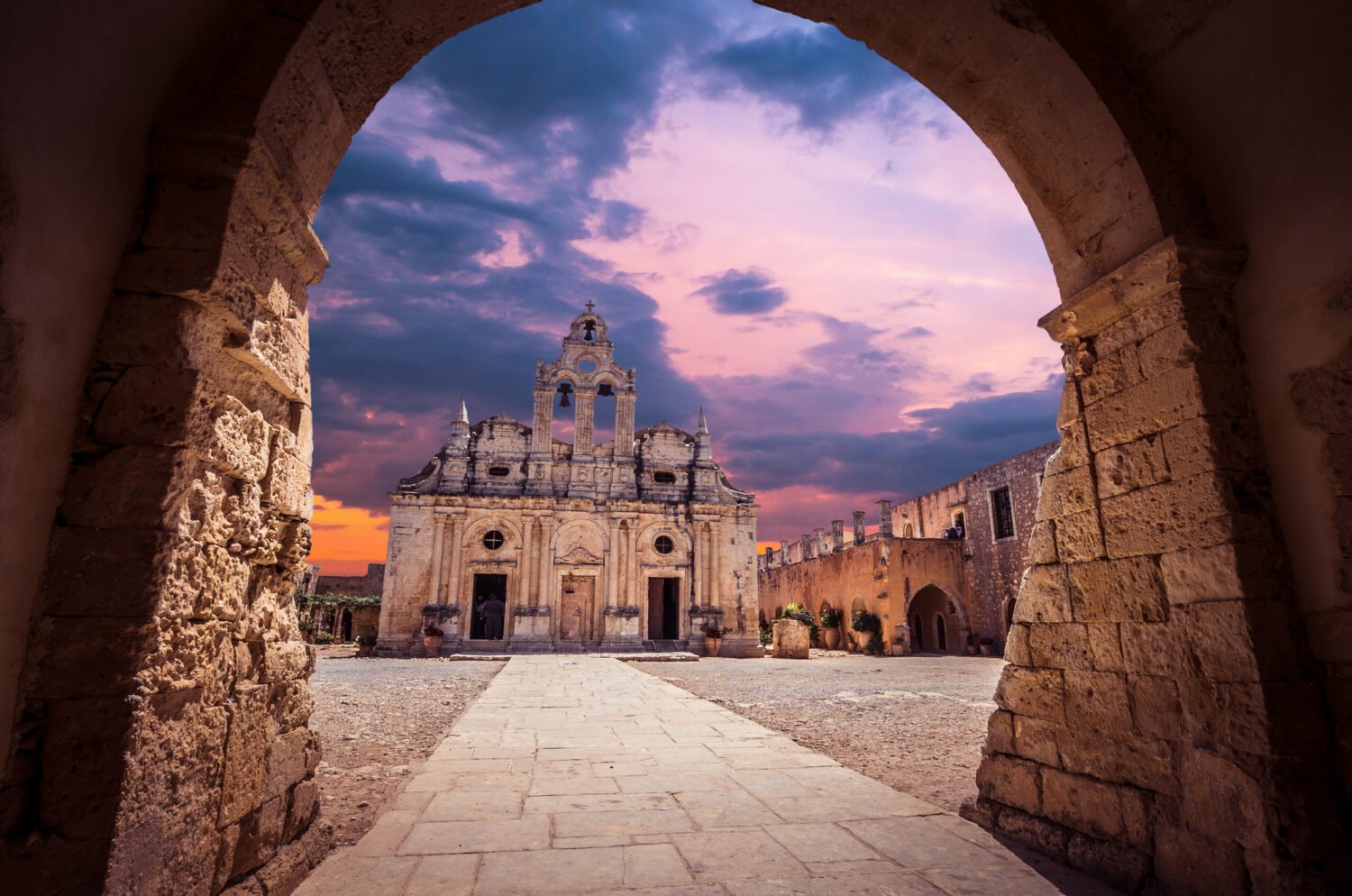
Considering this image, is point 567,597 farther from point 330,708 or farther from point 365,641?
point 330,708

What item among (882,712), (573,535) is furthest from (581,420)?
(882,712)

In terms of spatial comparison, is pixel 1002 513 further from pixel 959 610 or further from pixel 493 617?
pixel 493 617

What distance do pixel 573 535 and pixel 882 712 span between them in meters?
18.1

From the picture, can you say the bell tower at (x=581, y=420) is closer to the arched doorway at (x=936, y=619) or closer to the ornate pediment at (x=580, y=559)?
the ornate pediment at (x=580, y=559)

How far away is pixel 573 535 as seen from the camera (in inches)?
991

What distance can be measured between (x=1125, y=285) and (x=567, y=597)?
23.5 meters

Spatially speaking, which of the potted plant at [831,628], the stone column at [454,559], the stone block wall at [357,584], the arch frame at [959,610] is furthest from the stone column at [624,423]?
the stone block wall at [357,584]

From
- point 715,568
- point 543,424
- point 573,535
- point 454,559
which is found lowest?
point 715,568

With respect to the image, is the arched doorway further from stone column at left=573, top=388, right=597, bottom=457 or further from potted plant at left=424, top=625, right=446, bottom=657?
potted plant at left=424, top=625, right=446, bottom=657

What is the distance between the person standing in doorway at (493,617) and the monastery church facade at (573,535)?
0.23 ft

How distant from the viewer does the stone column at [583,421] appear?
86.0 ft

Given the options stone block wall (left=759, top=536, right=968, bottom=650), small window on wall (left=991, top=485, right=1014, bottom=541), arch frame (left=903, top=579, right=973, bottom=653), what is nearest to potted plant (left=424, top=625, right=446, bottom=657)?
stone block wall (left=759, top=536, right=968, bottom=650)

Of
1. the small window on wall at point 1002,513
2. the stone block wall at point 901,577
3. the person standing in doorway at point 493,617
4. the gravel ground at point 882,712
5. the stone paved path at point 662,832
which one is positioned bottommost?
the gravel ground at point 882,712

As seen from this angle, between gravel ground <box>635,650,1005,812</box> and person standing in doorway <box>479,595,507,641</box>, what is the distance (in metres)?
11.6
